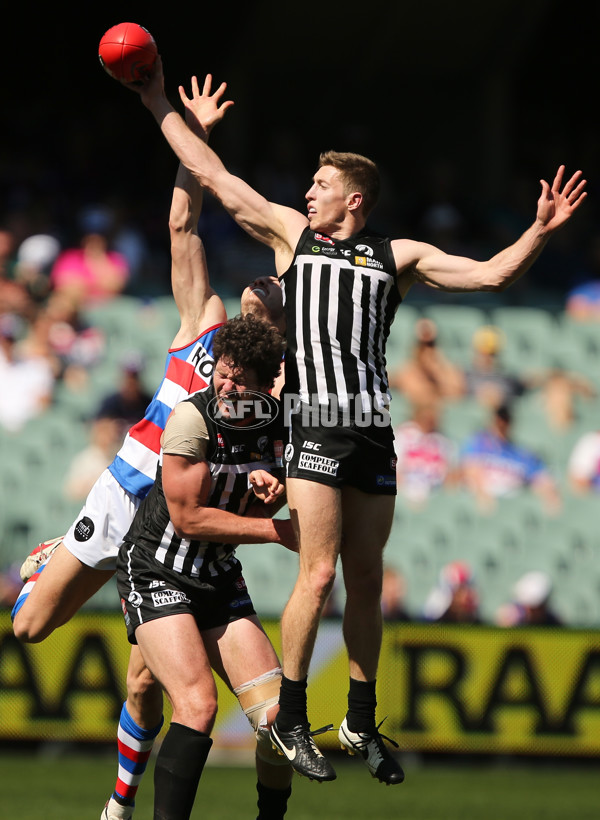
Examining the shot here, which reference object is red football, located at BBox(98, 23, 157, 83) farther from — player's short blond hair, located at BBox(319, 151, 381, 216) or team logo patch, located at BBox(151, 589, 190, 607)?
team logo patch, located at BBox(151, 589, 190, 607)

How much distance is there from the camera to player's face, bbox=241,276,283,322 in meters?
5.46

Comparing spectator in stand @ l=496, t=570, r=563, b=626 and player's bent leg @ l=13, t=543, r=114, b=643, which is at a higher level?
player's bent leg @ l=13, t=543, r=114, b=643

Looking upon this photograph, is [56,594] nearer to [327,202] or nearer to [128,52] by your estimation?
[327,202]

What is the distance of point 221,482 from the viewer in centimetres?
532

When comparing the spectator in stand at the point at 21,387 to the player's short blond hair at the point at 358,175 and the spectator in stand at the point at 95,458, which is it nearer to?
the spectator in stand at the point at 95,458

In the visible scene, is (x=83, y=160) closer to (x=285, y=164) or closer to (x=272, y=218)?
(x=285, y=164)

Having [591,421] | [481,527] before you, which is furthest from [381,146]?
[481,527]

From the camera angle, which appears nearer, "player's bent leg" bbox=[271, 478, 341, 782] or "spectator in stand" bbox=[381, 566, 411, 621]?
"player's bent leg" bbox=[271, 478, 341, 782]

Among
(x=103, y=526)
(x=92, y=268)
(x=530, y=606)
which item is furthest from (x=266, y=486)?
→ (x=92, y=268)

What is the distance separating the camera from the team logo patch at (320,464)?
16.4 ft

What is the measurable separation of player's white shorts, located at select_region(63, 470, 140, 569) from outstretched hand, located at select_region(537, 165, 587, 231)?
2.33 m

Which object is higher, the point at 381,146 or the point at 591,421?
the point at 381,146

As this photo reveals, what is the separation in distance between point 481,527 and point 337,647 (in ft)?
6.25

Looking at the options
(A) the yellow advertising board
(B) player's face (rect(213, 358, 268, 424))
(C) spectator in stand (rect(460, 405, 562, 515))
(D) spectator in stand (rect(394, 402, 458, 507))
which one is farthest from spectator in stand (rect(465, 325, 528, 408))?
(B) player's face (rect(213, 358, 268, 424))
